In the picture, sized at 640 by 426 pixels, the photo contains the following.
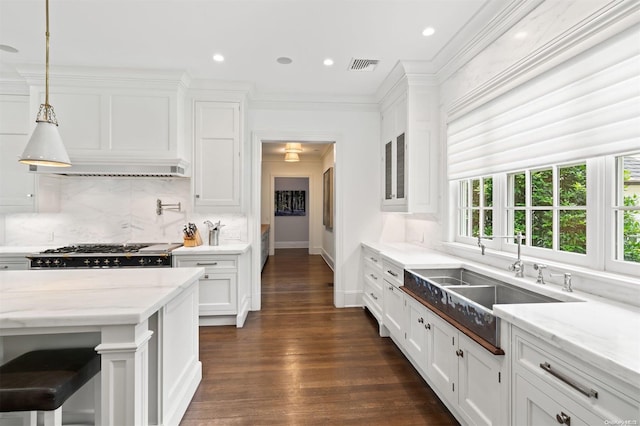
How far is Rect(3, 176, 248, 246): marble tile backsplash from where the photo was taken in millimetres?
3707

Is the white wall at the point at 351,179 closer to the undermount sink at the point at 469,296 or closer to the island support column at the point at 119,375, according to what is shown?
the undermount sink at the point at 469,296

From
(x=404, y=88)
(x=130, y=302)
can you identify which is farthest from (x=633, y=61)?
(x=130, y=302)

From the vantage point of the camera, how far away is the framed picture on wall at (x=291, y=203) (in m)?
10.2

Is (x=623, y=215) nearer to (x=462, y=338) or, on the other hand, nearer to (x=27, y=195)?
(x=462, y=338)

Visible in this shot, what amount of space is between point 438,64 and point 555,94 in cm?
147

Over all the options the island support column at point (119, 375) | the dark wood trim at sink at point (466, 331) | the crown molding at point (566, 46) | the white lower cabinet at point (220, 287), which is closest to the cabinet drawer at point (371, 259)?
the dark wood trim at sink at point (466, 331)

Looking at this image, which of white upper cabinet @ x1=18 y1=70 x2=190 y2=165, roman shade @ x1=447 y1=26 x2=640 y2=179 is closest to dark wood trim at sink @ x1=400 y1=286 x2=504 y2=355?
roman shade @ x1=447 y1=26 x2=640 y2=179

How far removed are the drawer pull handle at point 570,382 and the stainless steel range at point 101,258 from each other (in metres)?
3.22

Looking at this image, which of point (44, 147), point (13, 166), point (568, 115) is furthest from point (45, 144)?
point (568, 115)

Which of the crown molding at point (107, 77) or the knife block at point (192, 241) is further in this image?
the knife block at point (192, 241)

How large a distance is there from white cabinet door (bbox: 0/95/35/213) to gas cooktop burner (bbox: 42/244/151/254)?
0.65m

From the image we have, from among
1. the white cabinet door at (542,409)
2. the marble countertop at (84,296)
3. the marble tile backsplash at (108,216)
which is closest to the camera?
the white cabinet door at (542,409)

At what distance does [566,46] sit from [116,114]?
397 centimetres

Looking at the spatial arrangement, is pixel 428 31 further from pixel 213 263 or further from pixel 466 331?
pixel 213 263
